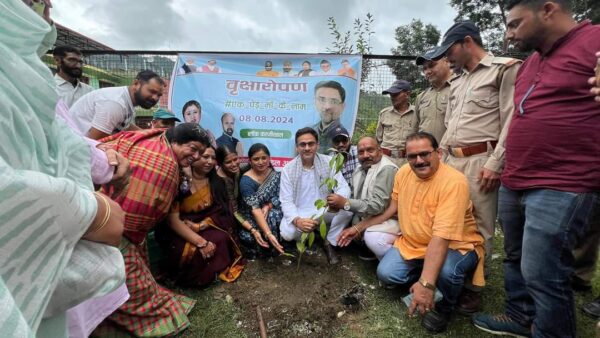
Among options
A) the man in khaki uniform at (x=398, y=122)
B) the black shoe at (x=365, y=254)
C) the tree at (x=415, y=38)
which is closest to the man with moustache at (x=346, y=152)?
the man in khaki uniform at (x=398, y=122)

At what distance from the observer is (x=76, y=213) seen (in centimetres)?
74

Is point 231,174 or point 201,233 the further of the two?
point 231,174

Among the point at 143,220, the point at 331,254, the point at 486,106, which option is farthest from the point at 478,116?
the point at 143,220

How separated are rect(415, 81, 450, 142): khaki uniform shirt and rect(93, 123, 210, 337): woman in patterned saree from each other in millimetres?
Answer: 2570

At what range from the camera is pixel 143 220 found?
2.19 meters

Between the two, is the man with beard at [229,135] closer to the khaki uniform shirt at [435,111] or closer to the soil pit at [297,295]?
the soil pit at [297,295]

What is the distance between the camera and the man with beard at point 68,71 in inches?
141

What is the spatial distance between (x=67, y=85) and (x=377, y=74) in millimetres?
3867

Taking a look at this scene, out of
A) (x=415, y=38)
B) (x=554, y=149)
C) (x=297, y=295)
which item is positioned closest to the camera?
(x=554, y=149)

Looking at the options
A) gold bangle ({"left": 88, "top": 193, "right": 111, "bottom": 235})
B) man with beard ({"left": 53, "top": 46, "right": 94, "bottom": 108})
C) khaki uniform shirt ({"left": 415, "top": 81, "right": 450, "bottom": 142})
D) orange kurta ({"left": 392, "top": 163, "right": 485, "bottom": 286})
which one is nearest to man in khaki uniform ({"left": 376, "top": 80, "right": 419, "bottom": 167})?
khaki uniform shirt ({"left": 415, "top": 81, "right": 450, "bottom": 142})

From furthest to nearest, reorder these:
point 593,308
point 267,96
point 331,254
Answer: point 267,96
point 331,254
point 593,308

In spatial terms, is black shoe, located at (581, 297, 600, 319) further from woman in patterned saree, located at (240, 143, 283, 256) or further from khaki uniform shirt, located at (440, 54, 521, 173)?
woman in patterned saree, located at (240, 143, 283, 256)

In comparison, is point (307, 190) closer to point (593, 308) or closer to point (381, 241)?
point (381, 241)

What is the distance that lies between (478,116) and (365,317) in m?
1.75
